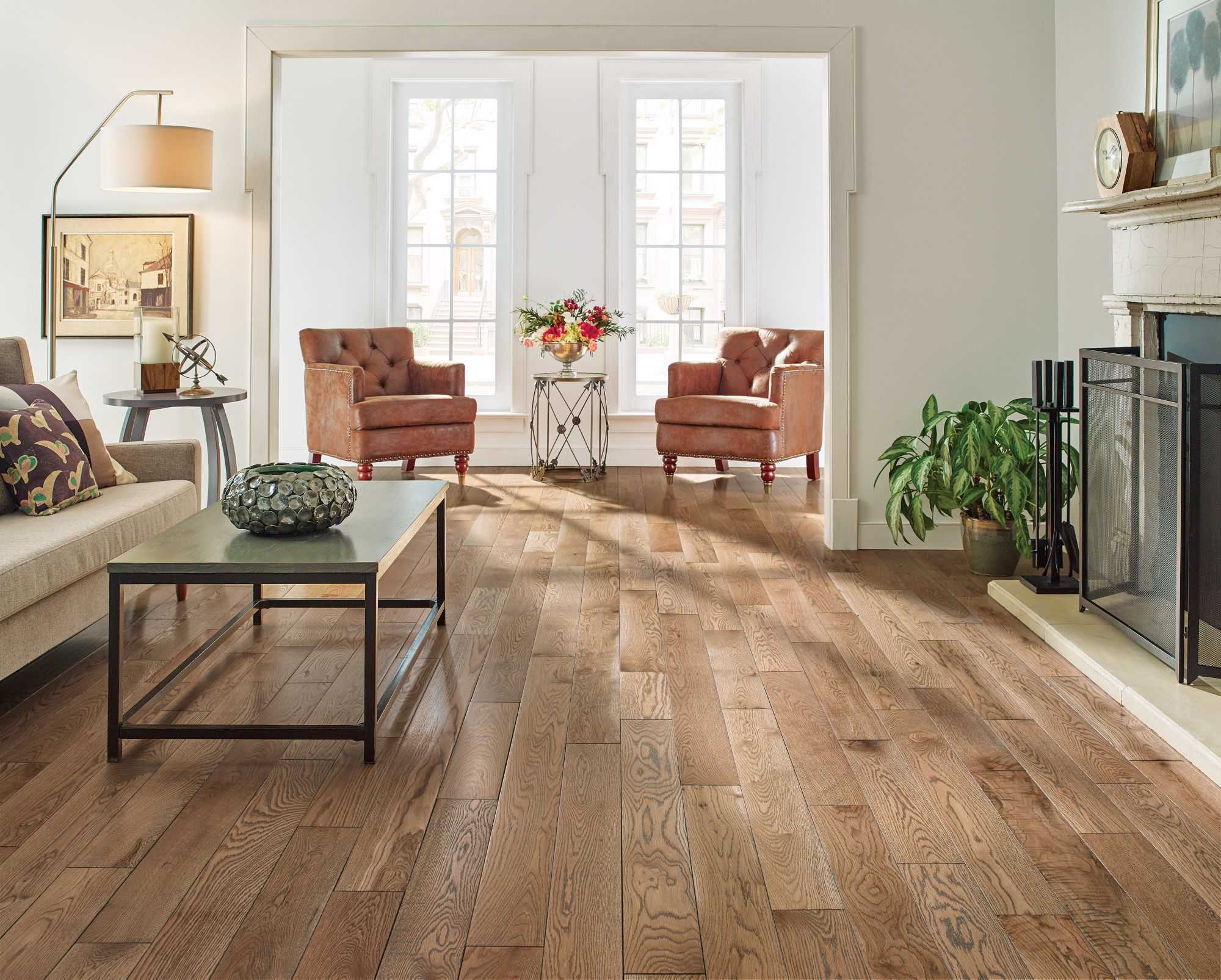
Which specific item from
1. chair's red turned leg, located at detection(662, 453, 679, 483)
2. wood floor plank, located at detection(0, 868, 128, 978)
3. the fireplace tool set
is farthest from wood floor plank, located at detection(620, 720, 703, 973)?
chair's red turned leg, located at detection(662, 453, 679, 483)

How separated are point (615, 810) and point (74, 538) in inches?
71.1

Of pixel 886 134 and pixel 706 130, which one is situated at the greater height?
pixel 706 130

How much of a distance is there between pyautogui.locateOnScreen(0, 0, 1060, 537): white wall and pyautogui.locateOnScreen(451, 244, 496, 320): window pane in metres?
2.71

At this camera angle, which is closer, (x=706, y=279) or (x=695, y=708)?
(x=695, y=708)

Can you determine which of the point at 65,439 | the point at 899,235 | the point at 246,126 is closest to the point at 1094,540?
the point at 899,235

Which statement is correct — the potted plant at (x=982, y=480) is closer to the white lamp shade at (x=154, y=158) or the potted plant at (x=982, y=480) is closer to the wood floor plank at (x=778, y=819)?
the wood floor plank at (x=778, y=819)

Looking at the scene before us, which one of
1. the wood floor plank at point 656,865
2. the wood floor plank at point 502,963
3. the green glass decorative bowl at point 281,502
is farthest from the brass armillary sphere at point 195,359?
the wood floor plank at point 502,963

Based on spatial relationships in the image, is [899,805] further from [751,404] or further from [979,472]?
[751,404]

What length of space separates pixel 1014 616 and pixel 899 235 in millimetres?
1841

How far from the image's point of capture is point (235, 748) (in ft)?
8.84

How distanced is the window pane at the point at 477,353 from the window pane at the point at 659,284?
105cm

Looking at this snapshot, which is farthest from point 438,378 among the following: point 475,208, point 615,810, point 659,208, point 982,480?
point 615,810

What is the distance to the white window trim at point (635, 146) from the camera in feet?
24.4

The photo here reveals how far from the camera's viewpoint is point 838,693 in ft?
10.1
